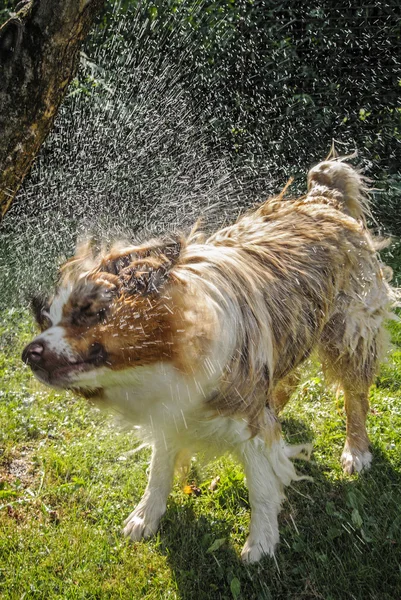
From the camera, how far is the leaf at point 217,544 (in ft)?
10.6

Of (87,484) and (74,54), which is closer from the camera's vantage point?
(74,54)

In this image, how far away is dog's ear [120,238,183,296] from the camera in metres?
2.37

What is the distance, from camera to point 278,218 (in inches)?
142

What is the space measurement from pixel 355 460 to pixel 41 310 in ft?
7.64

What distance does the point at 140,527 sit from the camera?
3348mm

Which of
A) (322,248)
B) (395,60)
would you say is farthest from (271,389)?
(395,60)

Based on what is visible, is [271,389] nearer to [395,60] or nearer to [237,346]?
[237,346]

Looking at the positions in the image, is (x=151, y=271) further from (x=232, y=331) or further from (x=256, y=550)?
(x=256, y=550)

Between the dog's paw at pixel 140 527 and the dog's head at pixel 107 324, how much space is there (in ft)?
4.18

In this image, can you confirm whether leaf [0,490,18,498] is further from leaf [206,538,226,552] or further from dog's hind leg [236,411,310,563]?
dog's hind leg [236,411,310,563]

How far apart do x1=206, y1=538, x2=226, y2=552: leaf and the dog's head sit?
134 centimetres

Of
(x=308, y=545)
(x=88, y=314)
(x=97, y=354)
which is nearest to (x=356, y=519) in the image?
(x=308, y=545)

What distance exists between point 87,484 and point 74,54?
8.18ft

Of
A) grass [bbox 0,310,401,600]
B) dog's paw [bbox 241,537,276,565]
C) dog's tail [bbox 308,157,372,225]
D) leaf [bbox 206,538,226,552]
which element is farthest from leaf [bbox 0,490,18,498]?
dog's tail [bbox 308,157,372,225]
